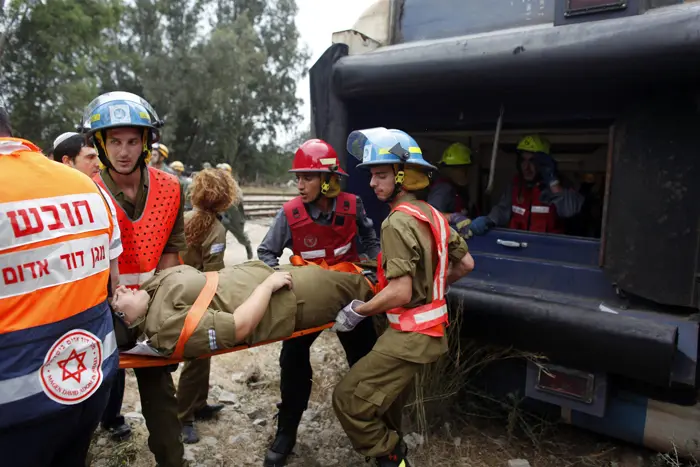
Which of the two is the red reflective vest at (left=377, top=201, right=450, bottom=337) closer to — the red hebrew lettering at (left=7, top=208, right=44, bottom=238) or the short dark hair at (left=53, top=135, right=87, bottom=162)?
the red hebrew lettering at (left=7, top=208, right=44, bottom=238)

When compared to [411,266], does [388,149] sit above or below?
above

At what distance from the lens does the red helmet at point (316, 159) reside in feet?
9.05

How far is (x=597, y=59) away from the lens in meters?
2.14

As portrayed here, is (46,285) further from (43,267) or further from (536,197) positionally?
(536,197)

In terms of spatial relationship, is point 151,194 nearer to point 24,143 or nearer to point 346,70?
point 24,143

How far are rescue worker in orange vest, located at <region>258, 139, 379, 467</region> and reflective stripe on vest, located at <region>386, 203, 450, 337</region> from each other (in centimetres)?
63

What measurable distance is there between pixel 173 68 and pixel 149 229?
28693 millimetres

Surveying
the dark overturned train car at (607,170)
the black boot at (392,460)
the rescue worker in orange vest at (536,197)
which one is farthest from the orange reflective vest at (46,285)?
the rescue worker in orange vest at (536,197)

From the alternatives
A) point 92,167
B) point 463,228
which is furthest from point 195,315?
point 463,228

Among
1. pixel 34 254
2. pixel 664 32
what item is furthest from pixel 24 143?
pixel 664 32

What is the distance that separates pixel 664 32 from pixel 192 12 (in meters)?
34.5

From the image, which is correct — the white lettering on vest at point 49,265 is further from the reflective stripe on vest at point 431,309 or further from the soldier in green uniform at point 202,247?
the soldier in green uniform at point 202,247

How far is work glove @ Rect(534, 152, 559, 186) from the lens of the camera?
3.40 meters

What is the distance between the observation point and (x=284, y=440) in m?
2.75
